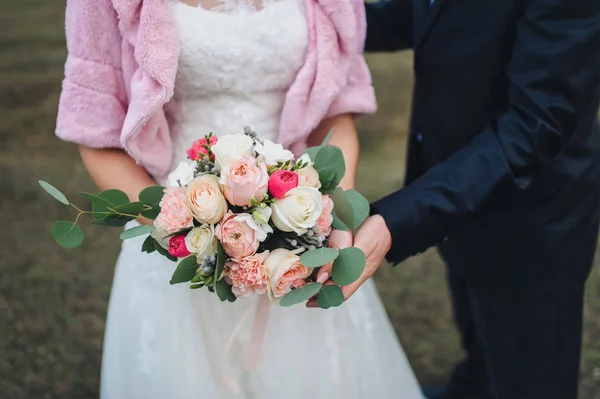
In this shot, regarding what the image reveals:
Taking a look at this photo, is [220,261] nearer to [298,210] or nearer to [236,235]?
[236,235]

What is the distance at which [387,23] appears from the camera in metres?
2.49

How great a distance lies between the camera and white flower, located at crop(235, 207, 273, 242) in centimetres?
149

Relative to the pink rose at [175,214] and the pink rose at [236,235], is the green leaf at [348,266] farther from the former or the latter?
the pink rose at [175,214]

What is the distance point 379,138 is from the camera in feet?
22.2

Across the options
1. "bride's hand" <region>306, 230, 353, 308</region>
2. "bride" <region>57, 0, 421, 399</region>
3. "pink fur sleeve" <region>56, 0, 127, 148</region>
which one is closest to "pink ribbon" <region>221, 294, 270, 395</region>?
"bride" <region>57, 0, 421, 399</region>

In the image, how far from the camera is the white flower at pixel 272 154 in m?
1.55

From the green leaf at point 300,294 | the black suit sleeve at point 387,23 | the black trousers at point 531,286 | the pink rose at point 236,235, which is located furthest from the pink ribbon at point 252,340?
the black suit sleeve at point 387,23

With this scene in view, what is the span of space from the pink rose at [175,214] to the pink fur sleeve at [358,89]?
2.10ft

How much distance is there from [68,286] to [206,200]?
308 centimetres

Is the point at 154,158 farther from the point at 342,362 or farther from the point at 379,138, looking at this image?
the point at 379,138

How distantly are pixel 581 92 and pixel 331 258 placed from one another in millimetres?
852

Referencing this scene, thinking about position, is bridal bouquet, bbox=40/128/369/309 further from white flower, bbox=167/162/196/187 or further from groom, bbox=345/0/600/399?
groom, bbox=345/0/600/399

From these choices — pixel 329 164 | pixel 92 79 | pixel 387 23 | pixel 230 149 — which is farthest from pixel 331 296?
pixel 387 23

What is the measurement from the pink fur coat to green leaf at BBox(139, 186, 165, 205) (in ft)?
0.67
